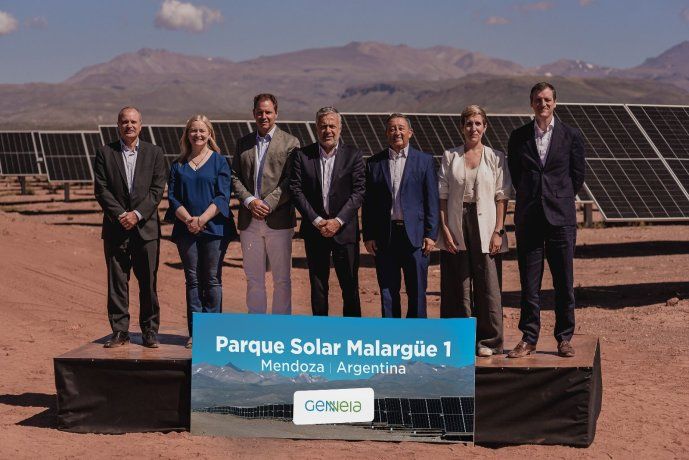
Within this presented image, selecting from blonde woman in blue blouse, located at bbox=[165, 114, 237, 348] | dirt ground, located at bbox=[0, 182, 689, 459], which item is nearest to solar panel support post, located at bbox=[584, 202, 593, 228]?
dirt ground, located at bbox=[0, 182, 689, 459]

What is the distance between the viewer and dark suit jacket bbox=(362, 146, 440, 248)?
8.18 metres

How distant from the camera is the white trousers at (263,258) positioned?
865 centimetres

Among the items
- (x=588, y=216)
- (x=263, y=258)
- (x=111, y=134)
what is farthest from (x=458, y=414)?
(x=111, y=134)

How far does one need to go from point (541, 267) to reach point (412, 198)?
Answer: 1.12 m

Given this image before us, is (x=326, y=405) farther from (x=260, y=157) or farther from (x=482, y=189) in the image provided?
(x=260, y=157)

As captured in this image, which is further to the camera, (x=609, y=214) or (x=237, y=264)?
(x=237, y=264)

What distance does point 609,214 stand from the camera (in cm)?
1797

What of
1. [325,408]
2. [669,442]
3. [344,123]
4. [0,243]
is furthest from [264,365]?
[344,123]

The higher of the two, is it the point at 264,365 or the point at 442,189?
the point at 442,189

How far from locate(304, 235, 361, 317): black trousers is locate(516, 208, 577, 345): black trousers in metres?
1.33

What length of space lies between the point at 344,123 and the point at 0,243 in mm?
10167

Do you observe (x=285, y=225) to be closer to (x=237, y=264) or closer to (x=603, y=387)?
(x=603, y=387)

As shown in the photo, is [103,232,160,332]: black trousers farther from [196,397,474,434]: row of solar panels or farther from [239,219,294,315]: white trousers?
[196,397,474,434]: row of solar panels

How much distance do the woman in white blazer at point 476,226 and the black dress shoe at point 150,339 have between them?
2368 millimetres
